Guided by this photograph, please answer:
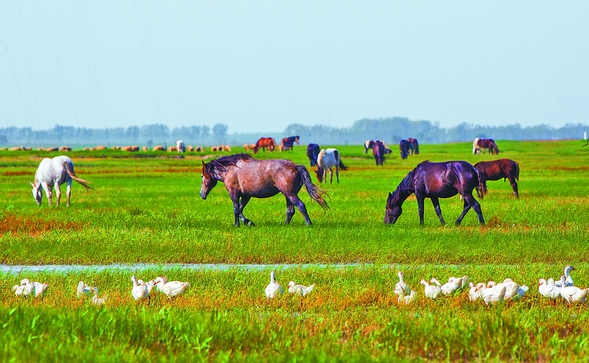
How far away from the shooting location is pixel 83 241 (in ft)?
62.7

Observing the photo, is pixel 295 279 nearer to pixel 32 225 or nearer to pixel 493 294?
pixel 493 294

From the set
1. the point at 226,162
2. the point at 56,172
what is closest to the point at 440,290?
the point at 226,162

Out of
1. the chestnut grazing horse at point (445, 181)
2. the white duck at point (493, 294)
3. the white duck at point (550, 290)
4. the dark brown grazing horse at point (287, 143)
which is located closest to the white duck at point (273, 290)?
the white duck at point (493, 294)

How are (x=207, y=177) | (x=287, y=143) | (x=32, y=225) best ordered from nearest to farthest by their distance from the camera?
(x=32, y=225)
(x=207, y=177)
(x=287, y=143)

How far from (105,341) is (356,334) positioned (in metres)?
2.56

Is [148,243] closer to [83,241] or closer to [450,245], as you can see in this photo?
[83,241]

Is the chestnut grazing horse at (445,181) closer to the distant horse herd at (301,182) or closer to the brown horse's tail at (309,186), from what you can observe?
the distant horse herd at (301,182)

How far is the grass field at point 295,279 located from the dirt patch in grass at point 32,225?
0.23ft

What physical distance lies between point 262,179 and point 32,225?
6.04 meters

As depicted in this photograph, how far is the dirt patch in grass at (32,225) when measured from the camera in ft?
71.3

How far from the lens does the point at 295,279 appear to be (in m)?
14.0

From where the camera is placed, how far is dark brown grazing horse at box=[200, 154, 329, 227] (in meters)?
21.1

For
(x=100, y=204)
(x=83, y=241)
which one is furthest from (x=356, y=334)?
(x=100, y=204)

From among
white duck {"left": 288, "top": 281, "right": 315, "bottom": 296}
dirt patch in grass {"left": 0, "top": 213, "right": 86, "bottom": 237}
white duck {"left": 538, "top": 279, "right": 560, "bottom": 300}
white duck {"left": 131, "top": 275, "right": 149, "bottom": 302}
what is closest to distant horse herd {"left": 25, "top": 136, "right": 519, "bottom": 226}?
dirt patch in grass {"left": 0, "top": 213, "right": 86, "bottom": 237}
